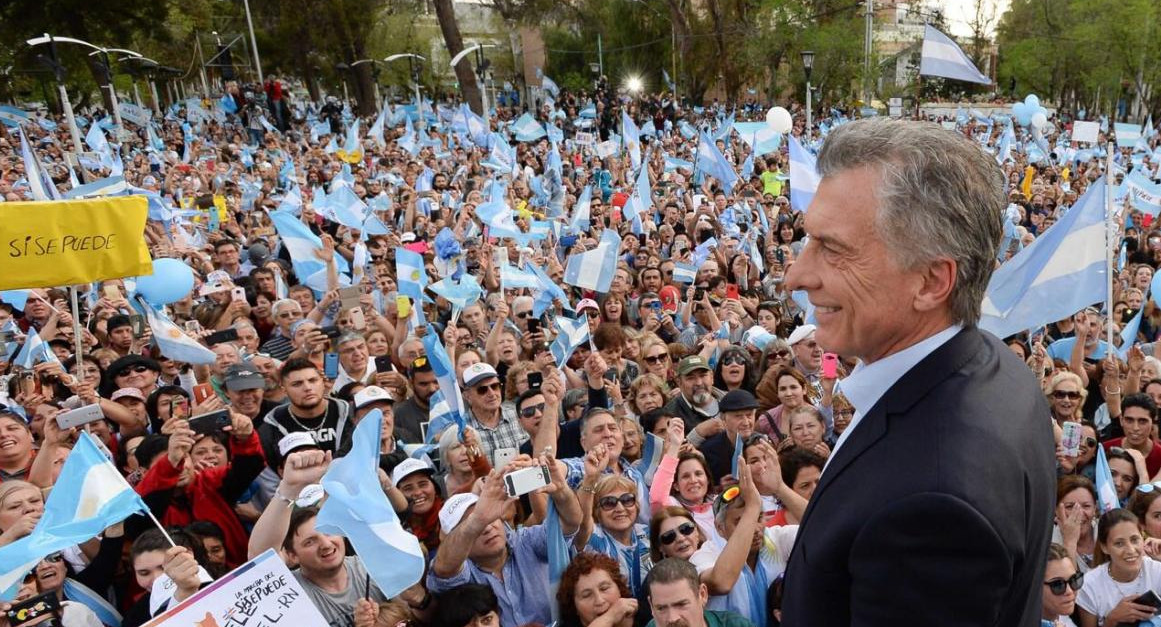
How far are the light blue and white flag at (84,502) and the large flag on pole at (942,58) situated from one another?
35.9ft

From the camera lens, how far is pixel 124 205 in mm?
5680

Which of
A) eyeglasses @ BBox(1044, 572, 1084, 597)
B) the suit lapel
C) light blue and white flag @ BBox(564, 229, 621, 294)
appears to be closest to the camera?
the suit lapel

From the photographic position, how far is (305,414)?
5055mm

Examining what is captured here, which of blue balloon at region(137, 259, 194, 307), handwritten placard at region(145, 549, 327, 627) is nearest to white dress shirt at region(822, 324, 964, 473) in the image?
handwritten placard at region(145, 549, 327, 627)

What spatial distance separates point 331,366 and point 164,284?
105 inches

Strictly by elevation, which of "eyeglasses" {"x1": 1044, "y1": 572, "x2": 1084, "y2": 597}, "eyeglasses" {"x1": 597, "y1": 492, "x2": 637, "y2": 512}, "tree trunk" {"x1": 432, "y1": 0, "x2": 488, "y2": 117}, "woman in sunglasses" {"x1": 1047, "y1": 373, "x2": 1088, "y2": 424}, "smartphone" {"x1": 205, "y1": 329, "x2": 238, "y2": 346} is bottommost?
"woman in sunglasses" {"x1": 1047, "y1": 373, "x2": 1088, "y2": 424}

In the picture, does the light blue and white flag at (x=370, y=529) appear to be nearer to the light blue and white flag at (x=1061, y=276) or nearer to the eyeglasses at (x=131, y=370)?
the eyeglasses at (x=131, y=370)

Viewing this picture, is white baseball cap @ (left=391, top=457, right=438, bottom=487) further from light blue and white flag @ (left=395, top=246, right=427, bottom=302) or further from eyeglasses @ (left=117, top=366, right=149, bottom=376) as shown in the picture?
light blue and white flag @ (left=395, top=246, right=427, bottom=302)

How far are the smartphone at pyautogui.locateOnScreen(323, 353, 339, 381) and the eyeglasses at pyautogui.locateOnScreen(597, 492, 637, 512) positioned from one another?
10.4ft

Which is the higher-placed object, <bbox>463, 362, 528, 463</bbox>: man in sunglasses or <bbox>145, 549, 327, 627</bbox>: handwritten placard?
<bbox>145, 549, 327, 627</bbox>: handwritten placard

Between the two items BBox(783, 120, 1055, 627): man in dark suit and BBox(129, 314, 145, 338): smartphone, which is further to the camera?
BBox(129, 314, 145, 338): smartphone

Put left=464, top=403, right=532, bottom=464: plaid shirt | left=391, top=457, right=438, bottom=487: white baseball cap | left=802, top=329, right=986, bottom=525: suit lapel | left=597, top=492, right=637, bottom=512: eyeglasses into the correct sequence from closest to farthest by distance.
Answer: left=802, top=329, right=986, bottom=525: suit lapel, left=597, top=492, right=637, bottom=512: eyeglasses, left=391, top=457, right=438, bottom=487: white baseball cap, left=464, top=403, right=532, bottom=464: plaid shirt

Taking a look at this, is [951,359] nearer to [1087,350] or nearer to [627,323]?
[1087,350]

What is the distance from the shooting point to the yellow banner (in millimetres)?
5301
